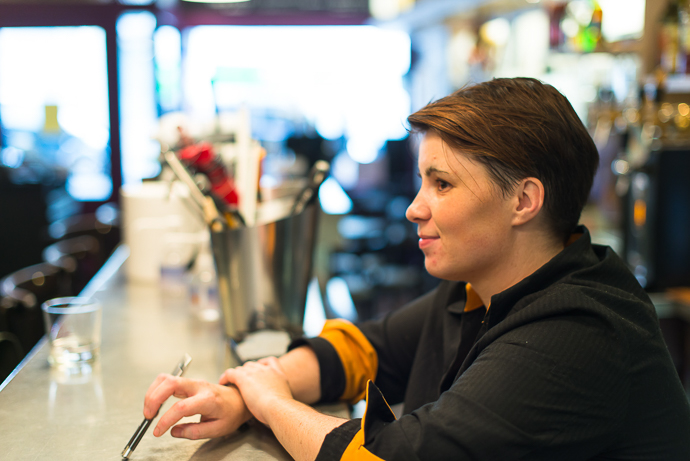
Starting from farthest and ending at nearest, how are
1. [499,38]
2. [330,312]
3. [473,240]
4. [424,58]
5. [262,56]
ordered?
[262,56] → [424,58] → [499,38] → [330,312] → [473,240]

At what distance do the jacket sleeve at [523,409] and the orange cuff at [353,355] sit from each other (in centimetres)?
36

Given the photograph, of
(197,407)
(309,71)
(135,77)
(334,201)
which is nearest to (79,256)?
(197,407)

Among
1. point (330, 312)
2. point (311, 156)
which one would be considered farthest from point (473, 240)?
point (311, 156)

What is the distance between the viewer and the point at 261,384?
39.4 inches

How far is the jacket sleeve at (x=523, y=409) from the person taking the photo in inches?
27.7

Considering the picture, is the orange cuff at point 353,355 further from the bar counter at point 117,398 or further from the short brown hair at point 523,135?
the short brown hair at point 523,135

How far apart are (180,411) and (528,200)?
24.0 inches

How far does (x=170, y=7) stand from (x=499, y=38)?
15.1 ft

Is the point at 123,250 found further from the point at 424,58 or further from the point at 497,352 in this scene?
the point at 424,58

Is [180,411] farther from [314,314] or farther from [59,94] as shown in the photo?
[59,94]

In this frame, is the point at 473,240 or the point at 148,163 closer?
the point at 473,240

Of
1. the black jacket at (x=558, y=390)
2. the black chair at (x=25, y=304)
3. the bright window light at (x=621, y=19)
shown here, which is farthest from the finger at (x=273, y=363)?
the bright window light at (x=621, y=19)

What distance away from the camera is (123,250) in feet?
8.79

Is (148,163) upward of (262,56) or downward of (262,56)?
downward
